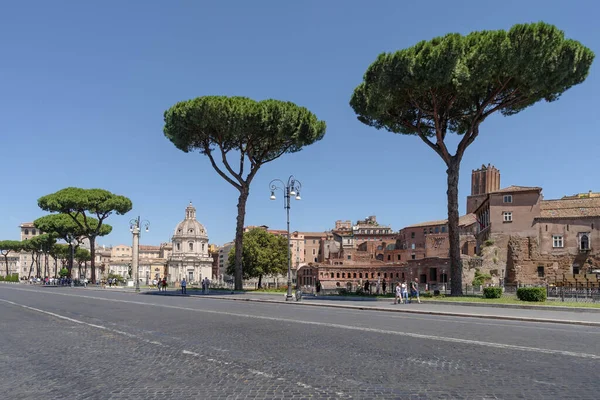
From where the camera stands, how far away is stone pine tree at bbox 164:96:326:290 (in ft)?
119

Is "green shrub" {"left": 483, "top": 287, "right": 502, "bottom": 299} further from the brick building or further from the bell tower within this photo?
the bell tower

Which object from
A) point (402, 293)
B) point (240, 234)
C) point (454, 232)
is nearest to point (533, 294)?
point (454, 232)

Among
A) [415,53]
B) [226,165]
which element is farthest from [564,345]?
[226,165]

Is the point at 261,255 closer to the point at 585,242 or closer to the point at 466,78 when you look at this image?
the point at 585,242

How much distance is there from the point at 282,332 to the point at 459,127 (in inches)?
920

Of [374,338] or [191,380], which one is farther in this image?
[374,338]

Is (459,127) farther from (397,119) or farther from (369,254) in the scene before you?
(369,254)

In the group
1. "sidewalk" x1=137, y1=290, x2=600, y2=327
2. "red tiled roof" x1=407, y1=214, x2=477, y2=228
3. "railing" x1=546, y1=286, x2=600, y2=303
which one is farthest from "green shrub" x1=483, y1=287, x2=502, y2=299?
"red tiled roof" x1=407, y1=214, x2=477, y2=228

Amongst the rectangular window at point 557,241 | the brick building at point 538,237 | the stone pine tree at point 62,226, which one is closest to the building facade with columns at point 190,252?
the stone pine tree at point 62,226

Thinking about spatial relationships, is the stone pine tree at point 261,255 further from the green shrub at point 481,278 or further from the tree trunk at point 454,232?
the tree trunk at point 454,232

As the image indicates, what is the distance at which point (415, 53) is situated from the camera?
1061 inches

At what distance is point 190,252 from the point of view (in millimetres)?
125312

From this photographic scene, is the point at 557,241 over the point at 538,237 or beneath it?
beneath

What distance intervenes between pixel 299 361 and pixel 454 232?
20457 millimetres
